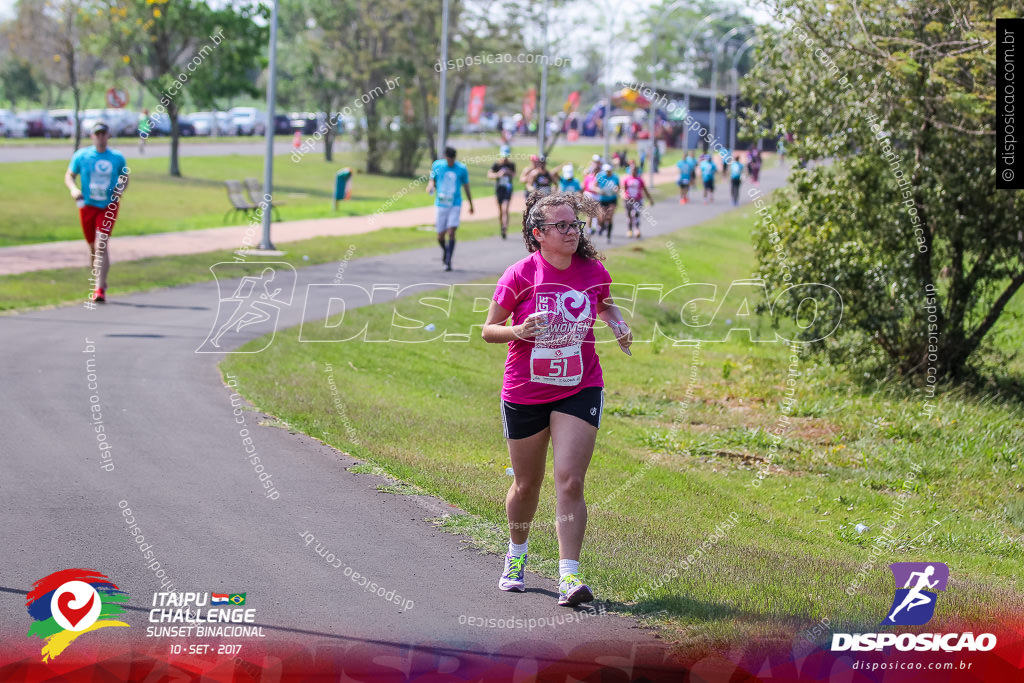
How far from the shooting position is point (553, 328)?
5215 millimetres

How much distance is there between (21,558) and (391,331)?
25.4ft

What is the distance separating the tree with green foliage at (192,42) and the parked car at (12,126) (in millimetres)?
19285

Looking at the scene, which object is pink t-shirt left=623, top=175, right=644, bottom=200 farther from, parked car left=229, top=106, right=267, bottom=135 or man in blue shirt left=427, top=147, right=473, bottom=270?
parked car left=229, top=106, right=267, bottom=135

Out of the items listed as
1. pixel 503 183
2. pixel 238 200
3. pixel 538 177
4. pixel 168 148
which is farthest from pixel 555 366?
pixel 168 148

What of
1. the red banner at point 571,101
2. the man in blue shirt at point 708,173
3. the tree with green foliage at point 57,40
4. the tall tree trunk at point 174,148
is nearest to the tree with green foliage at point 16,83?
the tree with green foliage at point 57,40

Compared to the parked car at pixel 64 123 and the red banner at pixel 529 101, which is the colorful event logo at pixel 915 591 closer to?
the red banner at pixel 529 101

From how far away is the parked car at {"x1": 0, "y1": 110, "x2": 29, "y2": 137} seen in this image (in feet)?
175

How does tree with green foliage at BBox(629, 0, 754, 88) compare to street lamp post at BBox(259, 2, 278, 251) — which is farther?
tree with green foliage at BBox(629, 0, 754, 88)

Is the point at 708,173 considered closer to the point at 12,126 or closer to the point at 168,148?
the point at 168,148

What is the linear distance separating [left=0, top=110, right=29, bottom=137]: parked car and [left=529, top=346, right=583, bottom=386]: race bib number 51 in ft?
180

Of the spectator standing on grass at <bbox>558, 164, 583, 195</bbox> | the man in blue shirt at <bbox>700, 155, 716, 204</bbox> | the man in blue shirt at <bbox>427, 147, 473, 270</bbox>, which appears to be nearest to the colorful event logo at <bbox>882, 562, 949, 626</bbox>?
the man in blue shirt at <bbox>427, 147, 473, 270</bbox>

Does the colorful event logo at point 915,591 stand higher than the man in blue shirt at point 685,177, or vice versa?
the man in blue shirt at point 685,177

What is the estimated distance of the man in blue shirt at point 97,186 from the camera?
41.9ft

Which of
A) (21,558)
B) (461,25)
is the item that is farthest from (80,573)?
(461,25)
